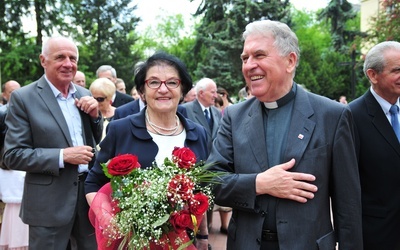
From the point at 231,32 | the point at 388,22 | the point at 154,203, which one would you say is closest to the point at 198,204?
the point at 154,203

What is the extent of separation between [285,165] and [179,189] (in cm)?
62

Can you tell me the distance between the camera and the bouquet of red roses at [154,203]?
244 centimetres

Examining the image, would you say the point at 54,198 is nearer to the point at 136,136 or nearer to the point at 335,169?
the point at 136,136

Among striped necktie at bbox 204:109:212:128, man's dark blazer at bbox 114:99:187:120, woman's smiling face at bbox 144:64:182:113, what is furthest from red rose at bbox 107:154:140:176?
striped necktie at bbox 204:109:212:128

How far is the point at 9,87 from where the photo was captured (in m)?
10.1

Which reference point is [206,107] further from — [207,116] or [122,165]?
[122,165]

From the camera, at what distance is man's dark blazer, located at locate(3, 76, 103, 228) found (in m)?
3.85

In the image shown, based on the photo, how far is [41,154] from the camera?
→ 3.81 meters

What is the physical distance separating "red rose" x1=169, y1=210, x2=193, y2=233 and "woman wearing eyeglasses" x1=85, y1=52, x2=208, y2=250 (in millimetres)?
605

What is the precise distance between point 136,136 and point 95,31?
32.9 meters

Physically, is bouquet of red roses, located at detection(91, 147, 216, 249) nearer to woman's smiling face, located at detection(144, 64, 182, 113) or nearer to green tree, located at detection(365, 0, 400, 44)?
woman's smiling face, located at detection(144, 64, 182, 113)

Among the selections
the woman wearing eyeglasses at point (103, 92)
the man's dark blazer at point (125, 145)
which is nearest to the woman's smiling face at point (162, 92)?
the man's dark blazer at point (125, 145)

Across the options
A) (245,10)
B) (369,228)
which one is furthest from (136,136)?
(245,10)

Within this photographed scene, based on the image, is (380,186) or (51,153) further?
(51,153)
